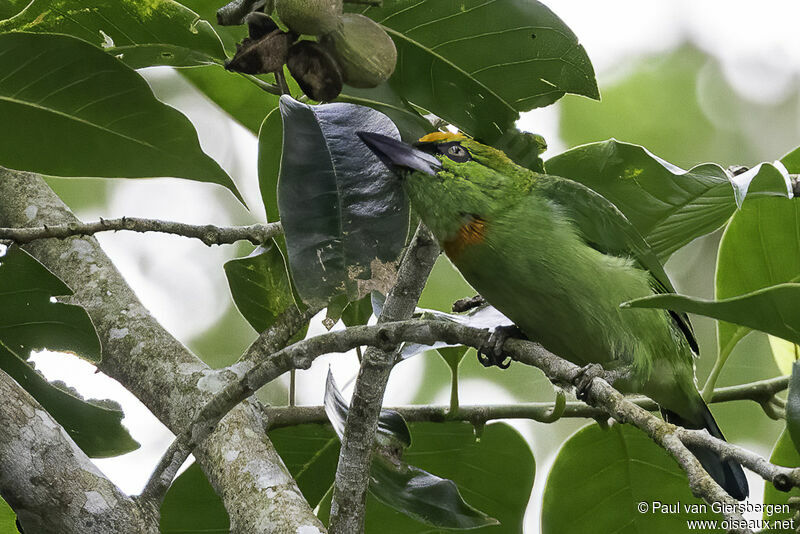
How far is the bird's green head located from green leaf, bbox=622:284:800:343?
734mm

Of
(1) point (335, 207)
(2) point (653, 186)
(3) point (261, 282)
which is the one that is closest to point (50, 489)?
(1) point (335, 207)

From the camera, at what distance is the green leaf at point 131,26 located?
5.80ft

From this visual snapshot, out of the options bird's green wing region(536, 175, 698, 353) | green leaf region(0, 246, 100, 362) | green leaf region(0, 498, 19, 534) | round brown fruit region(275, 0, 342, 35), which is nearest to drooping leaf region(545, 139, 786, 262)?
bird's green wing region(536, 175, 698, 353)

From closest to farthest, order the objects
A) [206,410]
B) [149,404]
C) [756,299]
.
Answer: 1. [756,299]
2. [206,410]
3. [149,404]

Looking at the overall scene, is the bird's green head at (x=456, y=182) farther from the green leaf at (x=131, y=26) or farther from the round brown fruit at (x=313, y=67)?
the green leaf at (x=131, y=26)

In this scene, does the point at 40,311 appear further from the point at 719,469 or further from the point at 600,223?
the point at 719,469

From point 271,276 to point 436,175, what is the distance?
18.0 inches

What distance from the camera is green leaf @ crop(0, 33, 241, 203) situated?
178 centimetres

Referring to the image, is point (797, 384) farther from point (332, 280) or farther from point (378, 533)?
point (378, 533)

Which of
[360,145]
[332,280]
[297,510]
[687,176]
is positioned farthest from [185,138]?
[687,176]

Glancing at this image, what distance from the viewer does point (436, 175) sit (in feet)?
6.66

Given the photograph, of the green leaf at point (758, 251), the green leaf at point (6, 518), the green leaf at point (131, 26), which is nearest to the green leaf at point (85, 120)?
the green leaf at point (131, 26)

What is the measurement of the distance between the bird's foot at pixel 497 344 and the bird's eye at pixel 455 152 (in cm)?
41

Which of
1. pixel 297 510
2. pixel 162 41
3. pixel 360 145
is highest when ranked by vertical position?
pixel 162 41
